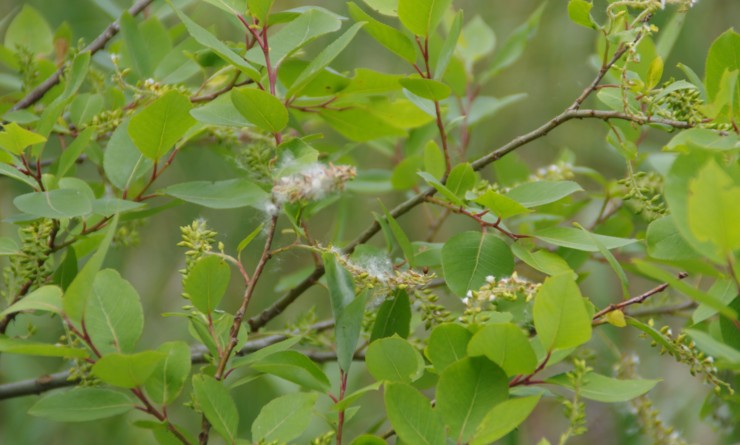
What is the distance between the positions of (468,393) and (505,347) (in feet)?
0.14

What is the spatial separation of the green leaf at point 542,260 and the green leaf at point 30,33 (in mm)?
756

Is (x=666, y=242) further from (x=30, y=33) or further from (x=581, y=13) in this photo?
(x=30, y=33)

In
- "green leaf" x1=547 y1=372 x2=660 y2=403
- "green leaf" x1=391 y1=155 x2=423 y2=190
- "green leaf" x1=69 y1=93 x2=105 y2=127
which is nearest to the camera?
"green leaf" x1=547 y1=372 x2=660 y2=403

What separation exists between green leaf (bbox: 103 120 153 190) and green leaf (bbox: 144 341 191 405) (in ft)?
0.65

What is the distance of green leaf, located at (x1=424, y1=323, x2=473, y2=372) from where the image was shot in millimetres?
644

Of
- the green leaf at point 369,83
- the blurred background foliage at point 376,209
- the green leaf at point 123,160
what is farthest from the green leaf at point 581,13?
the blurred background foliage at point 376,209

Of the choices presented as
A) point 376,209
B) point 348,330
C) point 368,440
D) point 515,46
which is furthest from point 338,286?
point 376,209

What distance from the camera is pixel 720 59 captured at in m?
0.74

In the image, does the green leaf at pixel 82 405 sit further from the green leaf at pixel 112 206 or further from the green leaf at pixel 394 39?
the green leaf at pixel 394 39

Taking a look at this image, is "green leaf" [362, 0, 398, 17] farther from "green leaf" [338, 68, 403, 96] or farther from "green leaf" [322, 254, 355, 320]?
"green leaf" [322, 254, 355, 320]

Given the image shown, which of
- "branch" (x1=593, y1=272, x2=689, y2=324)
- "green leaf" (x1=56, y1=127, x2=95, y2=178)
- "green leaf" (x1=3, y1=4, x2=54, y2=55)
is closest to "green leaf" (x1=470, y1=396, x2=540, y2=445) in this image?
"branch" (x1=593, y1=272, x2=689, y2=324)

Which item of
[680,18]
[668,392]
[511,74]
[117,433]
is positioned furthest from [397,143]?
→ [511,74]

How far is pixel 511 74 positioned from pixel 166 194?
223 cm

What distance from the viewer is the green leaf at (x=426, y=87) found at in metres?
0.81
